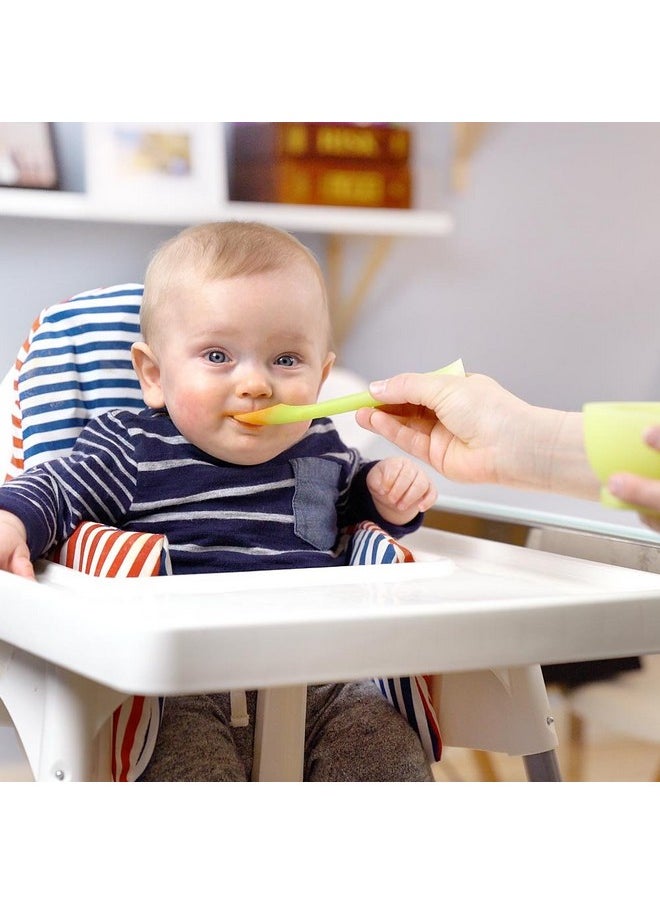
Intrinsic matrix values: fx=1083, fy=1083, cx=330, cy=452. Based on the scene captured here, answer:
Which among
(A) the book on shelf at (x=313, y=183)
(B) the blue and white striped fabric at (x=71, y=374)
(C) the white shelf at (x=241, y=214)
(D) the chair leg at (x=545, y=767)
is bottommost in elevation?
(D) the chair leg at (x=545, y=767)

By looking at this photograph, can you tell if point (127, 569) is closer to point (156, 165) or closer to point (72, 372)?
point (72, 372)

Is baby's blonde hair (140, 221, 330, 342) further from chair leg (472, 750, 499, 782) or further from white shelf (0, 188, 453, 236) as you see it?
chair leg (472, 750, 499, 782)

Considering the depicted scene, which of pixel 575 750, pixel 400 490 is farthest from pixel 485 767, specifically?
pixel 400 490

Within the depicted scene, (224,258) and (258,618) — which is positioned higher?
(224,258)

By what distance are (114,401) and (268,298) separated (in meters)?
0.22

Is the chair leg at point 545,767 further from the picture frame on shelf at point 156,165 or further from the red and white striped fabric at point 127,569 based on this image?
the picture frame on shelf at point 156,165

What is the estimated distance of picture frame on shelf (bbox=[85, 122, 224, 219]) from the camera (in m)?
1.82

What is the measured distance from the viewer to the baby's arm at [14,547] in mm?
765

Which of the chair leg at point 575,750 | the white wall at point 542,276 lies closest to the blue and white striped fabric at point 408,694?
the chair leg at point 575,750

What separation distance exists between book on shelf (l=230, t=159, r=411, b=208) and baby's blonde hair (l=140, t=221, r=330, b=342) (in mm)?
1116

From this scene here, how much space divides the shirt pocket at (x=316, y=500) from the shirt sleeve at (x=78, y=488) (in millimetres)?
143

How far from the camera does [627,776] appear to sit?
64.2 inches
